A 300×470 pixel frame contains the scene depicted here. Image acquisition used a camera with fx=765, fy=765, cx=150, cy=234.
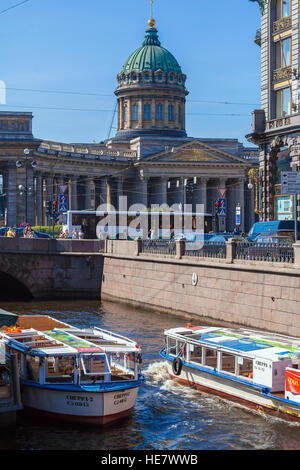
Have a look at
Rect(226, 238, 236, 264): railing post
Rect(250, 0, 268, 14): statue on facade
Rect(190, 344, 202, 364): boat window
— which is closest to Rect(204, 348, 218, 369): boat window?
Rect(190, 344, 202, 364): boat window

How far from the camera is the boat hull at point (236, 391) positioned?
2352cm

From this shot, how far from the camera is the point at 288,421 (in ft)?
76.5

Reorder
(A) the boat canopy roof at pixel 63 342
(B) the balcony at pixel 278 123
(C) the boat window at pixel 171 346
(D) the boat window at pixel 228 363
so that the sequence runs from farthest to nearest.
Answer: (B) the balcony at pixel 278 123
(C) the boat window at pixel 171 346
(D) the boat window at pixel 228 363
(A) the boat canopy roof at pixel 63 342

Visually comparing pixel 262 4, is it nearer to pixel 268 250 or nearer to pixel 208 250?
pixel 208 250

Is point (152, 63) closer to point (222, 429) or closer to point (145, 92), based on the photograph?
point (145, 92)

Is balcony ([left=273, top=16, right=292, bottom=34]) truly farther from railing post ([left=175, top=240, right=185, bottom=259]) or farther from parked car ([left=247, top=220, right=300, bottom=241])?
railing post ([left=175, top=240, right=185, bottom=259])

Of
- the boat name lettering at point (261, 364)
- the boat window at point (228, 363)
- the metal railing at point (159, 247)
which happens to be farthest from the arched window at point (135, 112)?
the boat name lettering at point (261, 364)

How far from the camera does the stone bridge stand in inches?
2207

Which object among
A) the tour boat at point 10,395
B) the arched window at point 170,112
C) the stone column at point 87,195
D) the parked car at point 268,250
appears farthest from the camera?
the arched window at point 170,112

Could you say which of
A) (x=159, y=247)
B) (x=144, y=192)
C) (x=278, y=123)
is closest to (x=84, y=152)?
(x=144, y=192)

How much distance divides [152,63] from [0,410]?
4886 inches

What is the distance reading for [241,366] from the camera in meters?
26.0

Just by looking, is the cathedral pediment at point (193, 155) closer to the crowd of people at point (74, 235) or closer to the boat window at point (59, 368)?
the crowd of people at point (74, 235)

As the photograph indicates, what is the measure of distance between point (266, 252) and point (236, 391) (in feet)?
44.9
